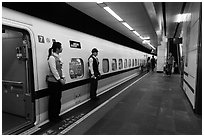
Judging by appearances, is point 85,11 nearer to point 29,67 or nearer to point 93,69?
point 93,69

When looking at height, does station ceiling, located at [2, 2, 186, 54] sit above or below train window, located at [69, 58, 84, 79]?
above

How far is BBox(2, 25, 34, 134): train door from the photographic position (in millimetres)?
3137

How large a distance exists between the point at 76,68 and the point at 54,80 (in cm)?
136

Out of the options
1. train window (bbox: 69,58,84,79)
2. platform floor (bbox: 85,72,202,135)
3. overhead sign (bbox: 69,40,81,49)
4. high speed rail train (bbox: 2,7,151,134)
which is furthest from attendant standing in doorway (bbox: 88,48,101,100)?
platform floor (bbox: 85,72,202,135)

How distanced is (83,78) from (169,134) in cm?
292

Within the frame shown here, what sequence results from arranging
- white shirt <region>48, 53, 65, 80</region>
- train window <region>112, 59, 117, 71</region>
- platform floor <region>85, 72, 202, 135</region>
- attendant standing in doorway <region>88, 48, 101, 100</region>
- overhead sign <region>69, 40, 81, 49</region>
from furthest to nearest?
train window <region>112, 59, 117, 71</region>, attendant standing in doorway <region>88, 48, 101, 100</region>, overhead sign <region>69, 40, 81, 49</region>, white shirt <region>48, 53, 65, 80</region>, platform floor <region>85, 72, 202, 135</region>

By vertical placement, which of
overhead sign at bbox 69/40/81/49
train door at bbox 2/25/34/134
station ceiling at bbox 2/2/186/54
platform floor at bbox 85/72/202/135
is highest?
station ceiling at bbox 2/2/186/54

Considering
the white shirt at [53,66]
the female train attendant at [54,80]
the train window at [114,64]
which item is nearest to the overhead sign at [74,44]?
the female train attendant at [54,80]

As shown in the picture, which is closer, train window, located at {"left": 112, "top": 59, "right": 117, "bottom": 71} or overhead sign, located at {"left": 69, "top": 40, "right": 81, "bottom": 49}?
overhead sign, located at {"left": 69, "top": 40, "right": 81, "bottom": 49}

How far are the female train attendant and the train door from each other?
39 centimetres

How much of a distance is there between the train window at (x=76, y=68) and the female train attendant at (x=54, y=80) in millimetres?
911

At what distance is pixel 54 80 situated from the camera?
3330 mm

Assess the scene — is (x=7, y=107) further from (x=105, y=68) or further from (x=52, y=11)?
(x=105, y=68)

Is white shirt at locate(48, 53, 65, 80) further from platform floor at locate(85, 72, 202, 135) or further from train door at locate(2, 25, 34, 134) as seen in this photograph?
platform floor at locate(85, 72, 202, 135)
